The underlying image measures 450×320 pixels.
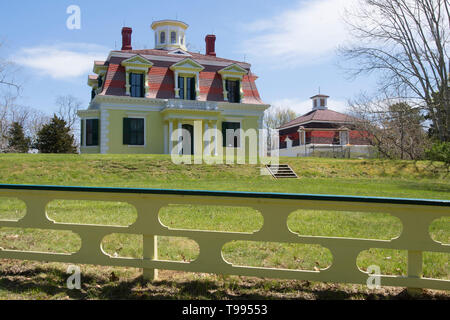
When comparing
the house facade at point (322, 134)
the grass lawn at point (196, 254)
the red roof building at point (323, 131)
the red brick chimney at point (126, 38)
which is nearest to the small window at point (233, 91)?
the red brick chimney at point (126, 38)

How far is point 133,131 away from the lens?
25.2m

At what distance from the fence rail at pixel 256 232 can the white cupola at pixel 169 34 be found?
28638 mm

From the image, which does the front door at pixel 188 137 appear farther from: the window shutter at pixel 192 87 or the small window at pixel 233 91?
the small window at pixel 233 91

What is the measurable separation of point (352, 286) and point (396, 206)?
1.07m

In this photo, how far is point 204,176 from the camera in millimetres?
15227

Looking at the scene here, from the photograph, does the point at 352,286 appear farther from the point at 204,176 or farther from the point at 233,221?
the point at 204,176

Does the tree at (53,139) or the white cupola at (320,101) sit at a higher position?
the white cupola at (320,101)

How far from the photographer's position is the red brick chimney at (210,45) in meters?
31.4

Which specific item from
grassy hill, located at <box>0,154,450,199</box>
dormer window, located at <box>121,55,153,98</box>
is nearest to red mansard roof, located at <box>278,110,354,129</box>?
dormer window, located at <box>121,55,153,98</box>

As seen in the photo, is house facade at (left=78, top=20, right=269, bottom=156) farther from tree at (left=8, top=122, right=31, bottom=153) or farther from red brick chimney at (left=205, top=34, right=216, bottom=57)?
tree at (left=8, top=122, right=31, bottom=153)

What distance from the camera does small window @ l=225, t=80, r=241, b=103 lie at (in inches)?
1087

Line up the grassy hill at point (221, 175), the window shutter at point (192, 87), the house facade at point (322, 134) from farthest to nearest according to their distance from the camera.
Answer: the house facade at point (322, 134)
the window shutter at point (192, 87)
the grassy hill at point (221, 175)

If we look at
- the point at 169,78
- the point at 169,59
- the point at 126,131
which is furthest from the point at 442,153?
the point at 169,59

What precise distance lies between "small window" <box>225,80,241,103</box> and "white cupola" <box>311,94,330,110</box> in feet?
66.8
